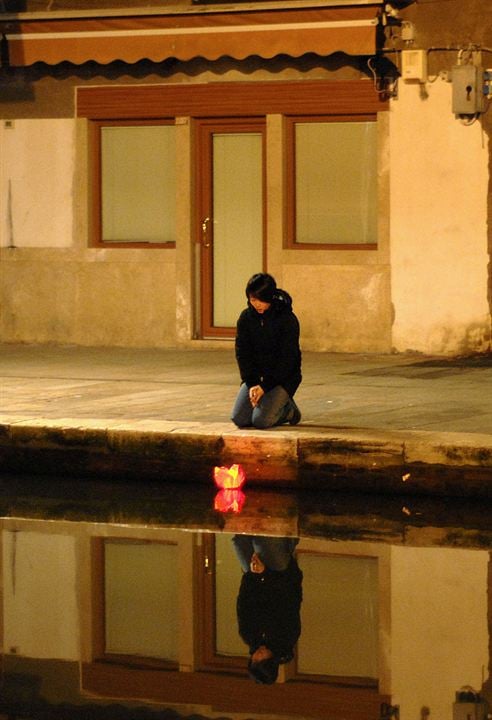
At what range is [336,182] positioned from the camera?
686 inches

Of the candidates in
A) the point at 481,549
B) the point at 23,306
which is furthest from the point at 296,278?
the point at 481,549

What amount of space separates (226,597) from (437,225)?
928cm

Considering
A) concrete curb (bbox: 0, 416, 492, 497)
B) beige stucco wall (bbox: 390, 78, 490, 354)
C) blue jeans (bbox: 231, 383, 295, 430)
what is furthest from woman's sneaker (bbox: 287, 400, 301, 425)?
beige stucco wall (bbox: 390, 78, 490, 354)

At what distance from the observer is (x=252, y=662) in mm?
7117

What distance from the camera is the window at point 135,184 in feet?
59.5

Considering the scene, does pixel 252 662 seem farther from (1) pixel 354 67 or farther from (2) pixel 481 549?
(1) pixel 354 67

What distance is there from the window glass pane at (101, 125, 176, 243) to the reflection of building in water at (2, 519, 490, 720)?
27.9 feet

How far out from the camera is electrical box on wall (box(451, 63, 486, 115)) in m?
16.5

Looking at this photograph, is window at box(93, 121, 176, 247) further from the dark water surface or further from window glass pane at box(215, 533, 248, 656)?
window glass pane at box(215, 533, 248, 656)

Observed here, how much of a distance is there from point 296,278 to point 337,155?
49.6 inches

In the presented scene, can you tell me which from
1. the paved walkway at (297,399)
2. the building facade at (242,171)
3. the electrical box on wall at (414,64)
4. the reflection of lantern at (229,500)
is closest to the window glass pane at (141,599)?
the reflection of lantern at (229,500)

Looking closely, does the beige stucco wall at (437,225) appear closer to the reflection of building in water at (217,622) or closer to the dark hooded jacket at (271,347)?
the dark hooded jacket at (271,347)

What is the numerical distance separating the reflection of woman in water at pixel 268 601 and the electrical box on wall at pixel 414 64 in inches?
324

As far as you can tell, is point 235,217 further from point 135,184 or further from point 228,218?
point 135,184
